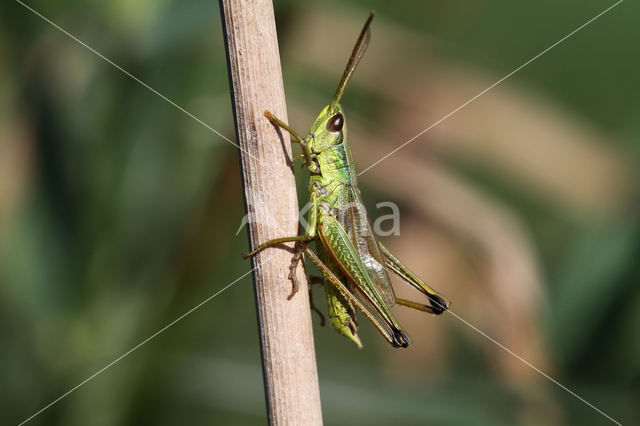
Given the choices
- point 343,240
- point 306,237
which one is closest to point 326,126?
point 343,240

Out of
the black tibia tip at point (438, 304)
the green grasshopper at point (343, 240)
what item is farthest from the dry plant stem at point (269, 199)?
the black tibia tip at point (438, 304)

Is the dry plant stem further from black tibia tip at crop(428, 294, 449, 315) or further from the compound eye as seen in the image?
black tibia tip at crop(428, 294, 449, 315)

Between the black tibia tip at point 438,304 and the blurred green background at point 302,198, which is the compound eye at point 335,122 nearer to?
the blurred green background at point 302,198

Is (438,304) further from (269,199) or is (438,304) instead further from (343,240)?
(269,199)

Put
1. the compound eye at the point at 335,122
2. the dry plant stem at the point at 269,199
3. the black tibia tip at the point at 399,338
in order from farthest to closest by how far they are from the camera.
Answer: the compound eye at the point at 335,122 < the black tibia tip at the point at 399,338 < the dry plant stem at the point at 269,199

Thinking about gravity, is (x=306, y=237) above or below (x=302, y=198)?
below

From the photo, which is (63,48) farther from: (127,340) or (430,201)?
(430,201)

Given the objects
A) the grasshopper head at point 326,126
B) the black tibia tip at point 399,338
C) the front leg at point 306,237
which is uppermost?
the grasshopper head at point 326,126

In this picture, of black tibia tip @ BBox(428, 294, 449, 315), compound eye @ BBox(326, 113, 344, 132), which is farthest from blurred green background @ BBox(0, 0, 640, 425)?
compound eye @ BBox(326, 113, 344, 132)
